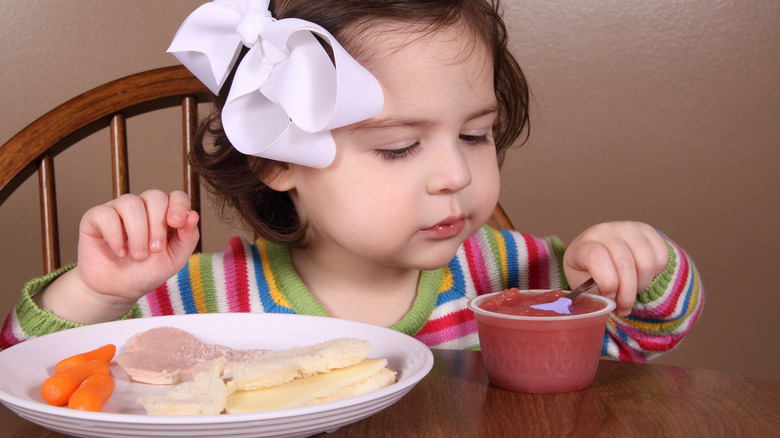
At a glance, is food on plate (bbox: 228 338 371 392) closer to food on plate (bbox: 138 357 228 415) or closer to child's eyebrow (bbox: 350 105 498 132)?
food on plate (bbox: 138 357 228 415)

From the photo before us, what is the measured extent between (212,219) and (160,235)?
4.77 ft

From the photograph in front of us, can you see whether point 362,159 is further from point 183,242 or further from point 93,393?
point 93,393

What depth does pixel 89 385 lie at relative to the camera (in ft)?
1.87

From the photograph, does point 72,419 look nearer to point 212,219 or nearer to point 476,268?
point 476,268

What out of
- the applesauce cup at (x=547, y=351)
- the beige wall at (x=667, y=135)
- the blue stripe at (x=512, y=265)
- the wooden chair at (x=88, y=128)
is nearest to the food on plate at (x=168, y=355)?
the applesauce cup at (x=547, y=351)

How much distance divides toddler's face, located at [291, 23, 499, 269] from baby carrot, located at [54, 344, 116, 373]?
0.32 m

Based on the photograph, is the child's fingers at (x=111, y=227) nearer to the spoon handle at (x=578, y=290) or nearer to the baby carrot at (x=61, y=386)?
the baby carrot at (x=61, y=386)

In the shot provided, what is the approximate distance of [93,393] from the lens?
0.56 metres

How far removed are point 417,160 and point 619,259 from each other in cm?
25

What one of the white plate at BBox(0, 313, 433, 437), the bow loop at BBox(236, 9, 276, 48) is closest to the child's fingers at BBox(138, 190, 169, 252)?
the white plate at BBox(0, 313, 433, 437)

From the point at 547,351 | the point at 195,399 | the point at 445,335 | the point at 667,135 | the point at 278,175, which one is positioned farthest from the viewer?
the point at 667,135

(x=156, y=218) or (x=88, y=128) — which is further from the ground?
(x=88, y=128)

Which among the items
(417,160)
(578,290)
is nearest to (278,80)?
(417,160)

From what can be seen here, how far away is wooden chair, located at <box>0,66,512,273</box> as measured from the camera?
3.52ft
